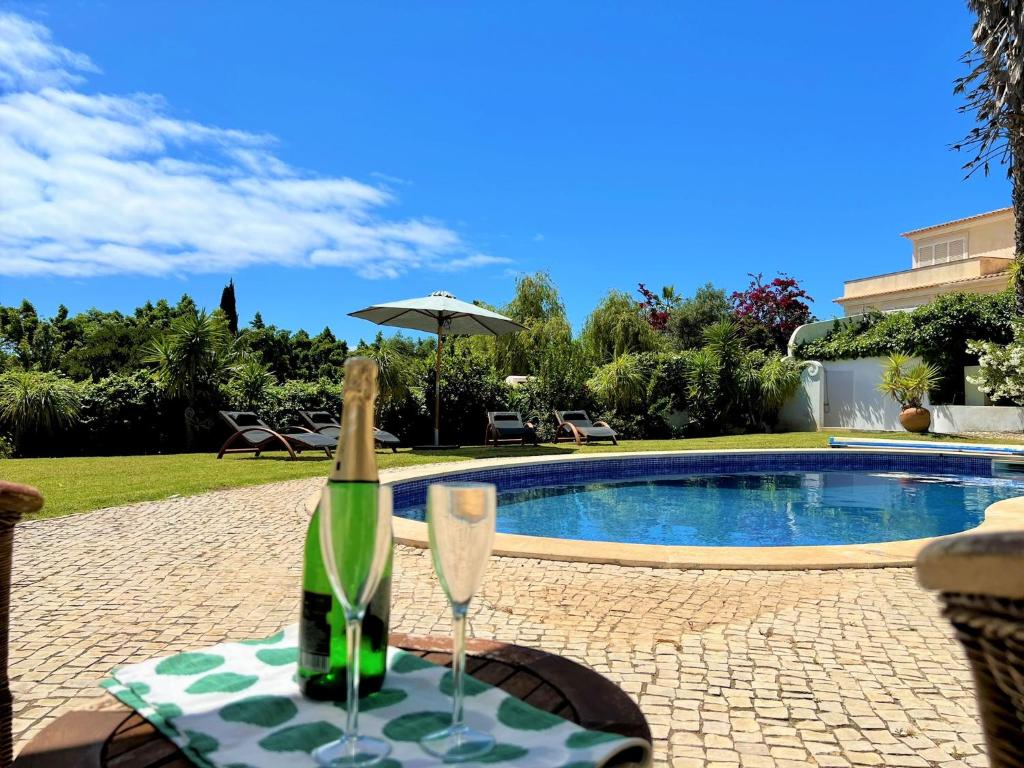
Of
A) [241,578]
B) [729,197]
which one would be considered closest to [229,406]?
[241,578]

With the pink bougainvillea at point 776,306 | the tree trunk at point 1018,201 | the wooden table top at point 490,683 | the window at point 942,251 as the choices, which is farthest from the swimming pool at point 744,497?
the window at point 942,251

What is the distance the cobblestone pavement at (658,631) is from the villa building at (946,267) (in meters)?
22.7

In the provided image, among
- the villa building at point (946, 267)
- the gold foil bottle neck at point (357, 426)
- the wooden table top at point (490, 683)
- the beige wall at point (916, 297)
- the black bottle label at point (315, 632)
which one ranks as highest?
the villa building at point (946, 267)

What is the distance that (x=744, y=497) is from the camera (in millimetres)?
8805

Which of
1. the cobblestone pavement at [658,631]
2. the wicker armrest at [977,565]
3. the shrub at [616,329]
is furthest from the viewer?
the shrub at [616,329]

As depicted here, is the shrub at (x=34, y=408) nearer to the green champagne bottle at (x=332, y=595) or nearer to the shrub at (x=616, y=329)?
the green champagne bottle at (x=332, y=595)

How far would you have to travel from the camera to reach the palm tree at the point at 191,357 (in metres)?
12.5

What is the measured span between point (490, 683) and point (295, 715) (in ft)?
1.05

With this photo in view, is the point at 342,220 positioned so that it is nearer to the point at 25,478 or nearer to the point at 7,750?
the point at 25,478

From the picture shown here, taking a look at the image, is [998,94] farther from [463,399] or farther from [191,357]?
[191,357]

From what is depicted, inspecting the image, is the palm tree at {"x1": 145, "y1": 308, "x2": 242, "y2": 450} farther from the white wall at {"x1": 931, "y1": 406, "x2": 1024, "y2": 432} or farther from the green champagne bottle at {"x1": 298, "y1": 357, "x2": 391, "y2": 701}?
the white wall at {"x1": 931, "y1": 406, "x2": 1024, "y2": 432}

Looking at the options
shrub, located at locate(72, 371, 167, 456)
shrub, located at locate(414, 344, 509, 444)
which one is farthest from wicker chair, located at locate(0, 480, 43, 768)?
shrub, located at locate(414, 344, 509, 444)

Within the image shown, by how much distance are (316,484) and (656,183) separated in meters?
22.4

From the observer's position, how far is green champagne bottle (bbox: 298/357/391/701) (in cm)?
85
